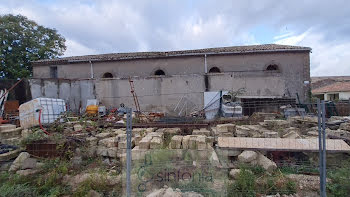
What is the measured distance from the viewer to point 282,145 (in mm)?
4277

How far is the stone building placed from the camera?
11.6m

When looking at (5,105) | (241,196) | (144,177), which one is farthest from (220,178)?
(5,105)

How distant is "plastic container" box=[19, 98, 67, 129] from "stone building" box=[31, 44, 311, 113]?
3.77 metres

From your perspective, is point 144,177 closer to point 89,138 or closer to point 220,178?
point 220,178

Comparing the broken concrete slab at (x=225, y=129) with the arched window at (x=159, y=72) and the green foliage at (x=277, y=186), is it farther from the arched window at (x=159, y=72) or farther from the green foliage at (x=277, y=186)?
the arched window at (x=159, y=72)

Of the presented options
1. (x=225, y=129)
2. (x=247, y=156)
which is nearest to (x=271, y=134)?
(x=225, y=129)

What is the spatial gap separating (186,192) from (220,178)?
0.80m

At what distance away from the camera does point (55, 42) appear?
20.1 metres

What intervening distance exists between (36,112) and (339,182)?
34.0ft

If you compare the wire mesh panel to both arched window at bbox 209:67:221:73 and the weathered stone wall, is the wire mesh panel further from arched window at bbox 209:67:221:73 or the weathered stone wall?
arched window at bbox 209:67:221:73

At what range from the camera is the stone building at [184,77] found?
11633 millimetres

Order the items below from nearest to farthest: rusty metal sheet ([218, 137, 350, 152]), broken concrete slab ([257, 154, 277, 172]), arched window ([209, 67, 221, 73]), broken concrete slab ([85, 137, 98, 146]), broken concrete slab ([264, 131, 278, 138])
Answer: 1. broken concrete slab ([257, 154, 277, 172])
2. rusty metal sheet ([218, 137, 350, 152])
3. broken concrete slab ([264, 131, 278, 138])
4. broken concrete slab ([85, 137, 98, 146])
5. arched window ([209, 67, 221, 73])

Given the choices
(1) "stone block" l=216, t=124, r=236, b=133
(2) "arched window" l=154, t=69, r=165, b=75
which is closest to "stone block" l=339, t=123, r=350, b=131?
(1) "stone block" l=216, t=124, r=236, b=133

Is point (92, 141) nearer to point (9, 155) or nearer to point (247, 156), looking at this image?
point (9, 155)
